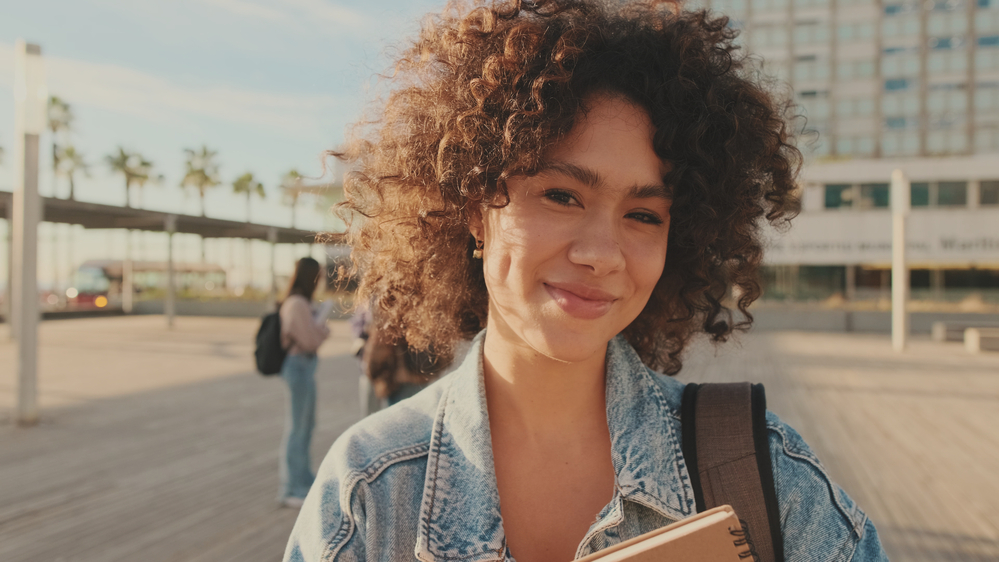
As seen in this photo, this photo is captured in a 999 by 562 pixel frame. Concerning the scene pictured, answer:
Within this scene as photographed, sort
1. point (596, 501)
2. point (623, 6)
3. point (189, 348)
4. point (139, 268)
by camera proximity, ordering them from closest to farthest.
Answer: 1. point (596, 501)
2. point (623, 6)
3. point (189, 348)
4. point (139, 268)

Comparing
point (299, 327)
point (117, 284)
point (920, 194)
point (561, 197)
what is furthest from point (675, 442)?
point (117, 284)

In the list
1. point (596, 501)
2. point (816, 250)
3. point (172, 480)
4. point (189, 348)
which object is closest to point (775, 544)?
point (596, 501)

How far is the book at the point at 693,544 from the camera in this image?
92 centimetres

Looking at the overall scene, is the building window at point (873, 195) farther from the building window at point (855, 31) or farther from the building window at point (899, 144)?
the building window at point (899, 144)

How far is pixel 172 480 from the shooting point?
5637 mm

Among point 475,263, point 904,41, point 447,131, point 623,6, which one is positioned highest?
point 904,41

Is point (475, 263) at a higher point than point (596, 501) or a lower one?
higher

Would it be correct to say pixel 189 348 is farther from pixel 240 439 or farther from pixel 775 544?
pixel 775 544

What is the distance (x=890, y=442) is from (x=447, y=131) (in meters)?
7.02

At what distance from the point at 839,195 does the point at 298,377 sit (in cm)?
3055

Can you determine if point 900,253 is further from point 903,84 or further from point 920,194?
point 903,84

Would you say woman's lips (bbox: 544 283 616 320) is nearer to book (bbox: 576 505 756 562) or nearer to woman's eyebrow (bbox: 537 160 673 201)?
woman's eyebrow (bbox: 537 160 673 201)

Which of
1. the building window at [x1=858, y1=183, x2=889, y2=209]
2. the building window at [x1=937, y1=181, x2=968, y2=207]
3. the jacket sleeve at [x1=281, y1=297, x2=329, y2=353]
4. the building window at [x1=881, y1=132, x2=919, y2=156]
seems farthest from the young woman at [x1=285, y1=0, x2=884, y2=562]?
the building window at [x1=881, y1=132, x2=919, y2=156]

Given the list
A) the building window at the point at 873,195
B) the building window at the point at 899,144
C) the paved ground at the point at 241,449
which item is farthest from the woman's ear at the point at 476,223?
the building window at the point at 899,144
